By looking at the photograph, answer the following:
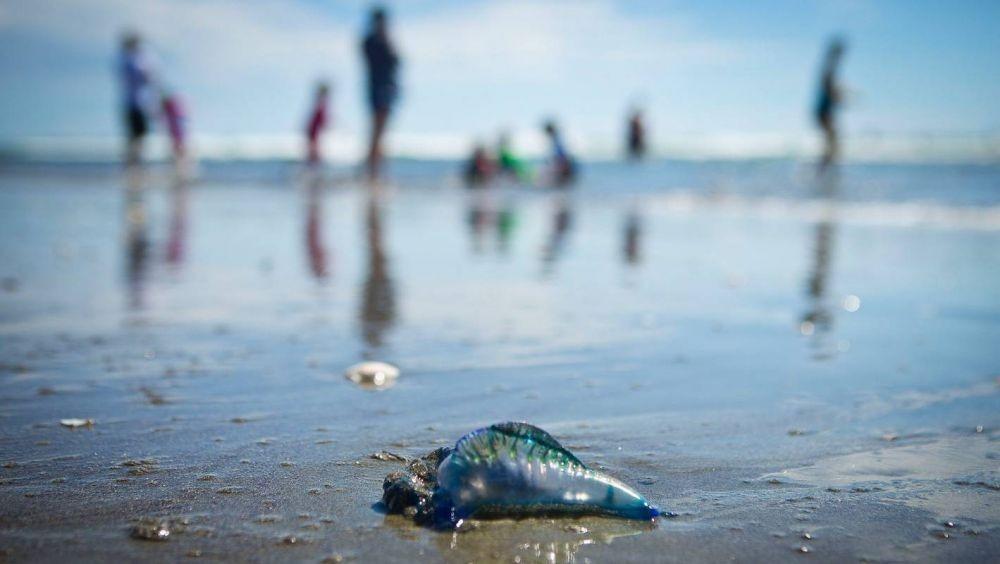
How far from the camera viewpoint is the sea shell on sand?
161cm

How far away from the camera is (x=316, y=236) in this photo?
7.25 metres

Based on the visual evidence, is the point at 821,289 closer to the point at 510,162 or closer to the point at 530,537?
the point at 530,537

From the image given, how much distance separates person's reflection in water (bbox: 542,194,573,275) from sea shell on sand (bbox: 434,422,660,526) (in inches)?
148

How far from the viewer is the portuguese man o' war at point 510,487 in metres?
A: 1.61

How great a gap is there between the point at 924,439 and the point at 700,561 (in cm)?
108

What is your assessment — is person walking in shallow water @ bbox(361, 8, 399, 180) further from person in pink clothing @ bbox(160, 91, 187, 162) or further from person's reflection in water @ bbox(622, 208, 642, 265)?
person in pink clothing @ bbox(160, 91, 187, 162)

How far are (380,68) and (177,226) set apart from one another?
5.99m

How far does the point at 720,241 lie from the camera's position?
25.8ft

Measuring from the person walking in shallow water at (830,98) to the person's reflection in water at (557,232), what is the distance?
6.51 m

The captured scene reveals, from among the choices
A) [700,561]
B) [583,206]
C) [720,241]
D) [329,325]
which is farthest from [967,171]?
[700,561]

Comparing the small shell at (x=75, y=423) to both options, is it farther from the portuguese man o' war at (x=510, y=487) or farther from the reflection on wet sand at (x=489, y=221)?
the reflection on wet sand at (x=489, y=221)

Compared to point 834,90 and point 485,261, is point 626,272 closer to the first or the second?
point 485,261

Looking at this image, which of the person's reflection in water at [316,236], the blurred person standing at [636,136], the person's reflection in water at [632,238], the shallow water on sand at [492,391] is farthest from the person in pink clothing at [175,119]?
the blurred person standing at [636,136]

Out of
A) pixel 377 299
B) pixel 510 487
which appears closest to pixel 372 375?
pixel 510 487
